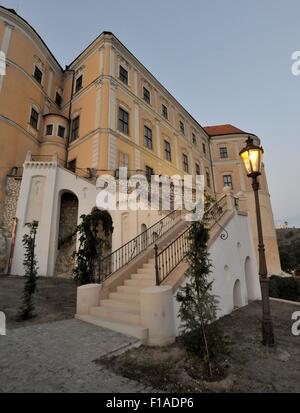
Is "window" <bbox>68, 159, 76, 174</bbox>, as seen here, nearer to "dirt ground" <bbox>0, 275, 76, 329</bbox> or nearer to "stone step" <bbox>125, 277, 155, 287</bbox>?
"dirt ground" <bbox>0, 275, 76, 329</bbox>

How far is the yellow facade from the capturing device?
1789cm

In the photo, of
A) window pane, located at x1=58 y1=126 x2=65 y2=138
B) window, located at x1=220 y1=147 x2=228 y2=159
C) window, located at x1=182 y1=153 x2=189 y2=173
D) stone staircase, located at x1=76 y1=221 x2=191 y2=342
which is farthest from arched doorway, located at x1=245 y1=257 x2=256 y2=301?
window, located at x1=220 y1=147 x2=228 y2=159

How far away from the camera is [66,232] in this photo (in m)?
14.9

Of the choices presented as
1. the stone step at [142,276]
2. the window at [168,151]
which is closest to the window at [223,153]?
the window at [168,151]

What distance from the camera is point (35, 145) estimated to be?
781 inches

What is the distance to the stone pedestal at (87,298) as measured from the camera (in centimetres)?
620

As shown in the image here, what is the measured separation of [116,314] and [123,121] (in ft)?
57.7

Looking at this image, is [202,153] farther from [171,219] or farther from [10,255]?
[10,255]

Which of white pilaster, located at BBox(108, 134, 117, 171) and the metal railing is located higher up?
white pilaster, located at BBox(108, 134, 117, 171)

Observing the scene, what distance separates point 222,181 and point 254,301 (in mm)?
26070

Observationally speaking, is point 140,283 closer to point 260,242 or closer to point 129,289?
point 129,289

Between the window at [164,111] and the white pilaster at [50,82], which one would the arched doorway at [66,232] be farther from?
the window at [164,111]

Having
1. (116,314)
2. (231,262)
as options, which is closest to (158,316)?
(116,314)

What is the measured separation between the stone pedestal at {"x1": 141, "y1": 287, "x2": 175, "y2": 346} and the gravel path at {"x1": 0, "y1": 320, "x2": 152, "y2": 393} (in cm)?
46
